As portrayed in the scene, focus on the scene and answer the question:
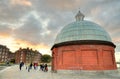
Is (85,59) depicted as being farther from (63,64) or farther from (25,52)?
(25,52)

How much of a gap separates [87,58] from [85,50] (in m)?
1.35

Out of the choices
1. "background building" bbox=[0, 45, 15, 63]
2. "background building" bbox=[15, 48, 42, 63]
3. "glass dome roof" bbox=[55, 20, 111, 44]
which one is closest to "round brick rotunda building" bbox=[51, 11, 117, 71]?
"glass dome roof" bbox=[55, 20, 111, 44]

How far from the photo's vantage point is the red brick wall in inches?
893

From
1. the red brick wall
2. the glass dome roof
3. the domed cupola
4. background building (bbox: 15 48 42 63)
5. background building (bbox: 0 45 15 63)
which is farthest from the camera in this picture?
background building (bbox: 15 48 42 63)

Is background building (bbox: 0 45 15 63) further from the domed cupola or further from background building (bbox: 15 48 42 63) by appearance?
the domed cupola

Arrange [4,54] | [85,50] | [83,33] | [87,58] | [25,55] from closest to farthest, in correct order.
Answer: [87,58], [85,50], [83,33], [4,54], [25,55]

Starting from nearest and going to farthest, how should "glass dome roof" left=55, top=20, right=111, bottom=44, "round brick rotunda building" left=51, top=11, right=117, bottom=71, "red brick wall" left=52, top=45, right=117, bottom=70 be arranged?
"red brick wall" left=52, top=45, right=117, bottom=70
"round brick rotunda building" left=51, top=11, right=117, bottom=71
"glass dome roof" left=55, top=20, right=111, bottom=44

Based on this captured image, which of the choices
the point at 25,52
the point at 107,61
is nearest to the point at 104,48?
the point at 107,61

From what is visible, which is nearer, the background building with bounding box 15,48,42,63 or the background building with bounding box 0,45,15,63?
the background building with bounding box 0,45,15,63

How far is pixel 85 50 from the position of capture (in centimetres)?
2317

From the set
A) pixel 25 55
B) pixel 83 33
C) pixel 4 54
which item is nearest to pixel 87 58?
pixel 83 33

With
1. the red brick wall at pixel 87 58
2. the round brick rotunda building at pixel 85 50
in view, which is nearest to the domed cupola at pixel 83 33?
the round brick rotunda building at pixel 85 50

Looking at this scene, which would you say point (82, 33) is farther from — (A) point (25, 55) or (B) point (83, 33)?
(A) point (25, 55)

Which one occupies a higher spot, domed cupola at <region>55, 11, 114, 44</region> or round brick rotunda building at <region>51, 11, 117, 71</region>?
domed cupola at <region>55, 11, 114, 44</region>
